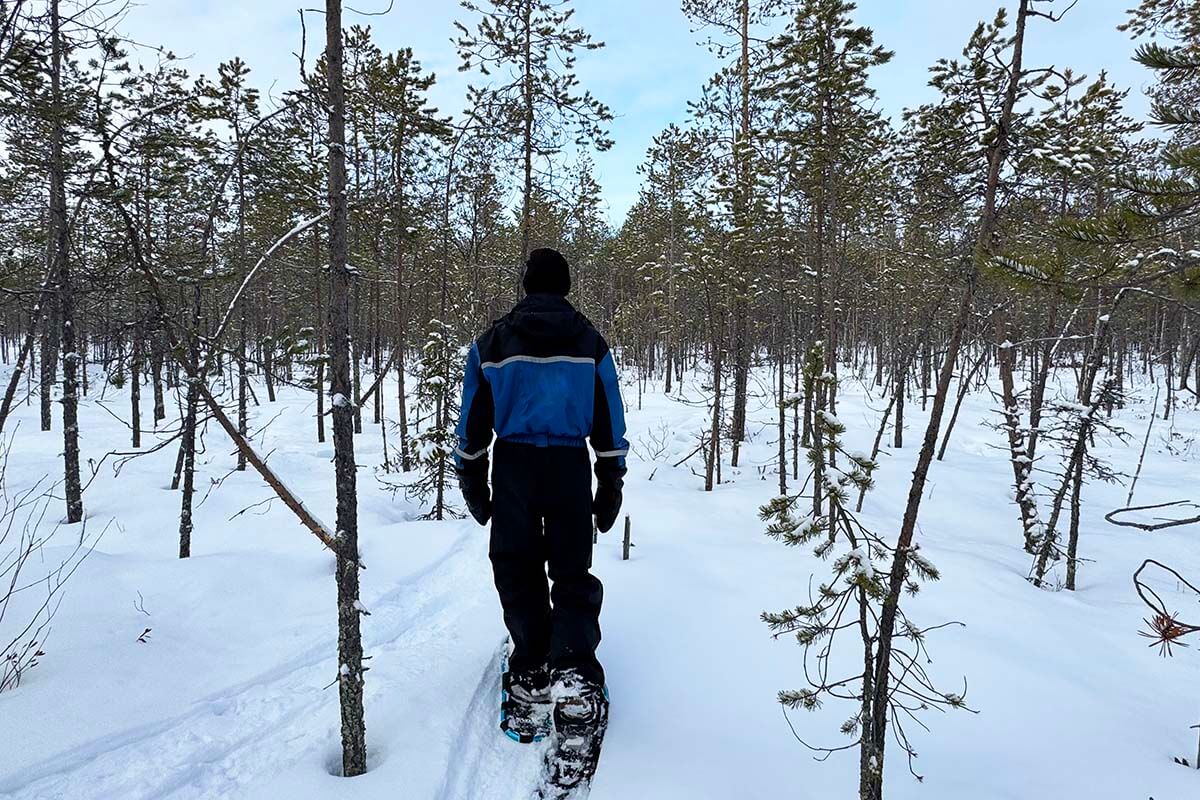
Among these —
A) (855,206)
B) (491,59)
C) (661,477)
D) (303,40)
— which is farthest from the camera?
(661,477)

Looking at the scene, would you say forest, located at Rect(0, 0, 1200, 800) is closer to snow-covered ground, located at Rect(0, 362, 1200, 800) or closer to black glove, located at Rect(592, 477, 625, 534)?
snow-covered ground, located at Rect(0, 362, 1200, 800)

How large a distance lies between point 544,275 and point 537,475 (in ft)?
4.41

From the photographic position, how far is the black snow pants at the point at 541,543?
→ 347 cm

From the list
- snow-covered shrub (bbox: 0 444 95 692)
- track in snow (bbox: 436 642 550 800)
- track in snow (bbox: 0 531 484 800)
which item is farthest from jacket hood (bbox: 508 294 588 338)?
snow-covered shrub (bbox: 0 444 95 692)

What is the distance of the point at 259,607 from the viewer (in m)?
5.73

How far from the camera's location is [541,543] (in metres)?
3.56

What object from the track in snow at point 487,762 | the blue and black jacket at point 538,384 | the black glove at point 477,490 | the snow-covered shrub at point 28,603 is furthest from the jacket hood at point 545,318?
the snow-covered shrub at point 28,603

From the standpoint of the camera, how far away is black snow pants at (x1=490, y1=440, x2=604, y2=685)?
3.47 meters

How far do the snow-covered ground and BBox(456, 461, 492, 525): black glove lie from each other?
1.44 metres

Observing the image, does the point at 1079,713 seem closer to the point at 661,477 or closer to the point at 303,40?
the point at 303,40

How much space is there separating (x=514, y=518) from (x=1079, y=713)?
4.79 meters

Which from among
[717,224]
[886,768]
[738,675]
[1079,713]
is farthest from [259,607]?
[717,224]

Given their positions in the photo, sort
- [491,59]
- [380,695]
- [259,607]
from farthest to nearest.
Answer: [491,59], [259,607], [380,695]

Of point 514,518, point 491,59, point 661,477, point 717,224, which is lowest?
point 661,477
